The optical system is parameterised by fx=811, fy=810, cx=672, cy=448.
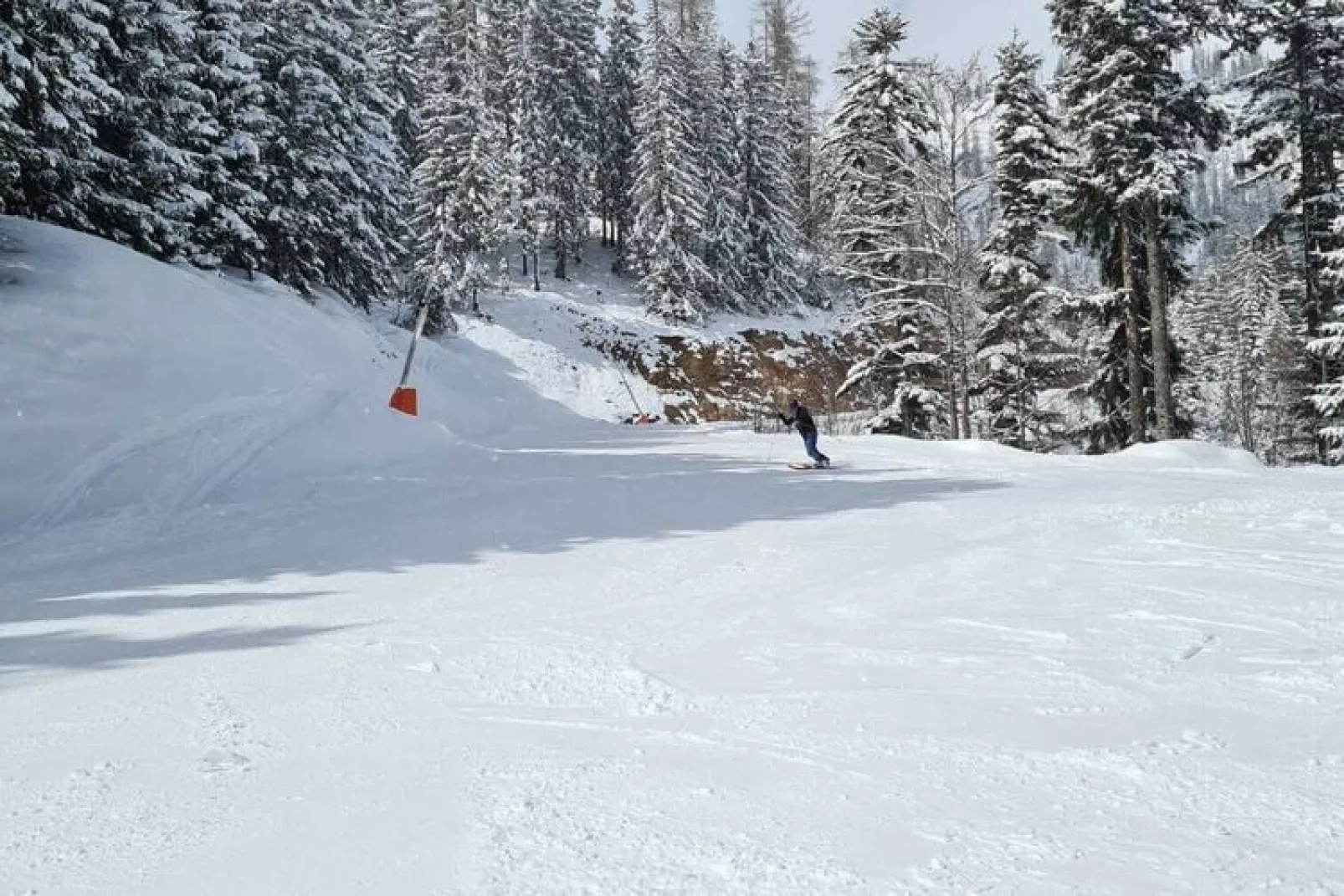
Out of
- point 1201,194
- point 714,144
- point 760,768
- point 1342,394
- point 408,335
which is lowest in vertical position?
point 760,768

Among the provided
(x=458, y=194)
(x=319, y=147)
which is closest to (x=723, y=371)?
(x=458, y=194)

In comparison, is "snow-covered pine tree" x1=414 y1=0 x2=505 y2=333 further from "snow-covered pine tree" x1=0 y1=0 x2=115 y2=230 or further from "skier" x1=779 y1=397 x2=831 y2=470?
"skier" x1=779 y1=397 x2=831 y2=470

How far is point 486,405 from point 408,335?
219 inches

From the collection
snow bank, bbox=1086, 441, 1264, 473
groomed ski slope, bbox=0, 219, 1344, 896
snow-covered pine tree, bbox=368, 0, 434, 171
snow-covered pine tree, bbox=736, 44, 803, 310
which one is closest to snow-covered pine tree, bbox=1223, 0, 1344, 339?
snow bank, bbox=1086, 441, 1264, 473

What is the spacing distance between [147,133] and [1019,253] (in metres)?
21.0

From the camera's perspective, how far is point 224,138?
19.1m

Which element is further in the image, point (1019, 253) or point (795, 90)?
point (795, 90)

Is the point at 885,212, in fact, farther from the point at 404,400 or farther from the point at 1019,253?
the point at 404,400

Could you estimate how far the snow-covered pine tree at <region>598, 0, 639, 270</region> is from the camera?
158 ft

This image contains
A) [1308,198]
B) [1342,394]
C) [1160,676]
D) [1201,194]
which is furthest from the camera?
[1201,194]

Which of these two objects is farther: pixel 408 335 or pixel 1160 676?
pixel 408 335

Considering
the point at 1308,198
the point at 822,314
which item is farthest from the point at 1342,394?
the point at 822,314

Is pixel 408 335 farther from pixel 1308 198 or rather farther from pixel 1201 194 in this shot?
pixel 1201 194

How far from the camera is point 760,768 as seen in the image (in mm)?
3348
